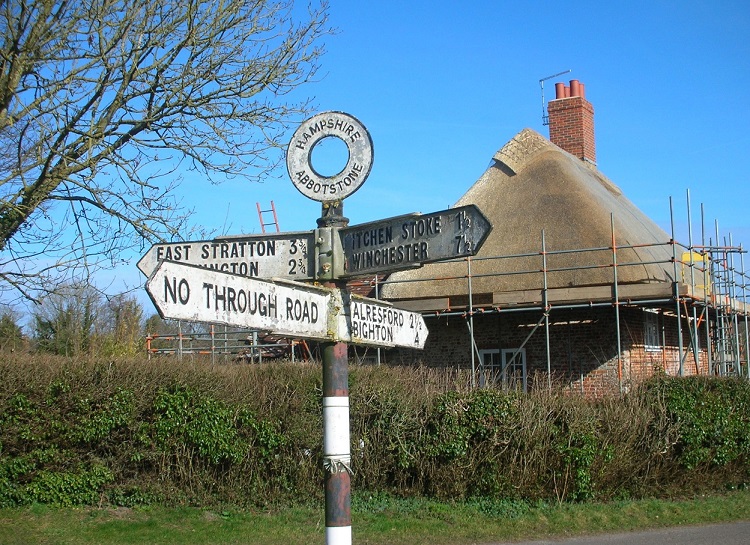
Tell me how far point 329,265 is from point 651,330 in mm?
15819

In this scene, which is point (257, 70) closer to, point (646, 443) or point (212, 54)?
point (212, 54)

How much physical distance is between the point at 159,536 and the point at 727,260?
13.7 metres

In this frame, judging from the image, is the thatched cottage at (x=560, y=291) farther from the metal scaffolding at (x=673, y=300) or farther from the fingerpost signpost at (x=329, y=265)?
the fingerpost signpost at (x=329, y=265)

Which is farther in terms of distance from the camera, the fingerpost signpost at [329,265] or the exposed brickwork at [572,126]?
the exposed brickwork at [572,126]

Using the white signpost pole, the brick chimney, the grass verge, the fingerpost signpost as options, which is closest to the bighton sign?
the fingerpost signpost

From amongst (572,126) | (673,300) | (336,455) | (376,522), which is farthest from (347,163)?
(572,126)

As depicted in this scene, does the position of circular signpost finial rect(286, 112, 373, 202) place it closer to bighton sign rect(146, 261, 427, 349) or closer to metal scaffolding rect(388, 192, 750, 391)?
bighton sign rect(146, 261, 427, 349)

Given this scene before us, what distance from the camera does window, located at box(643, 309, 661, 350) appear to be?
18.5m

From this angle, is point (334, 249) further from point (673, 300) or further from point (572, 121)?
point (572, 121)

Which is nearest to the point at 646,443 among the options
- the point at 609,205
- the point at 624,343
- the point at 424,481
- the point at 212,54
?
the point at 424,481

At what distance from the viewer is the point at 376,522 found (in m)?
10.8

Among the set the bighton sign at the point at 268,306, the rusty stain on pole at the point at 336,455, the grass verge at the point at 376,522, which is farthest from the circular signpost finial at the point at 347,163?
the grass verge at the point at 376,522

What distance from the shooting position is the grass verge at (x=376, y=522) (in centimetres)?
1023

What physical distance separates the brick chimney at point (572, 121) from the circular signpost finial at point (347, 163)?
20.4 metres
